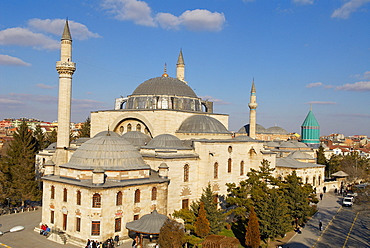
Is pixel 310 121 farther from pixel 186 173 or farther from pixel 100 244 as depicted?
pixel 100 244

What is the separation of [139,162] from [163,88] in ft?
38.2

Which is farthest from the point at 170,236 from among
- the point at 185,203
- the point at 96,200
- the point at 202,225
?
the point at 185,203

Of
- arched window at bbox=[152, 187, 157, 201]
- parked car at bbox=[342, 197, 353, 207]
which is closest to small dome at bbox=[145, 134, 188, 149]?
arched window at bbox=[152, 187, 157, 201]

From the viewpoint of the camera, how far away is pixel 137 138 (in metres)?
25.8

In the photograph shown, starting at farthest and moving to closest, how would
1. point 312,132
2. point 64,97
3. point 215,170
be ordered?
point 312,132 → point 64,97 → point 215,170

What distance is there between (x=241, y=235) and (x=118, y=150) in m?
8.58

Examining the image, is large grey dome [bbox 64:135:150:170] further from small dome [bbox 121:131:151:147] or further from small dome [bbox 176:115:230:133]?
small dome [bbox 176:115:230:133]

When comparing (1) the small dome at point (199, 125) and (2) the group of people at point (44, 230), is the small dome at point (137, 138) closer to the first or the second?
(1) the small dome at point (199, 125)

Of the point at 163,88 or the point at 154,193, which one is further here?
the point at 163,88

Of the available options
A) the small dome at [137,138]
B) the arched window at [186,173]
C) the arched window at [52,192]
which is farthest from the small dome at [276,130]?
the arched window at [52,192]

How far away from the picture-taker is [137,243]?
17.2m

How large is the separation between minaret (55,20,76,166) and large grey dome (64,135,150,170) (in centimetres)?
733

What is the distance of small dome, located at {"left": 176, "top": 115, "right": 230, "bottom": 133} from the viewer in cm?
2670

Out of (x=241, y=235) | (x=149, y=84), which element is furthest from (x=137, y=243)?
(x=149, y=84)
